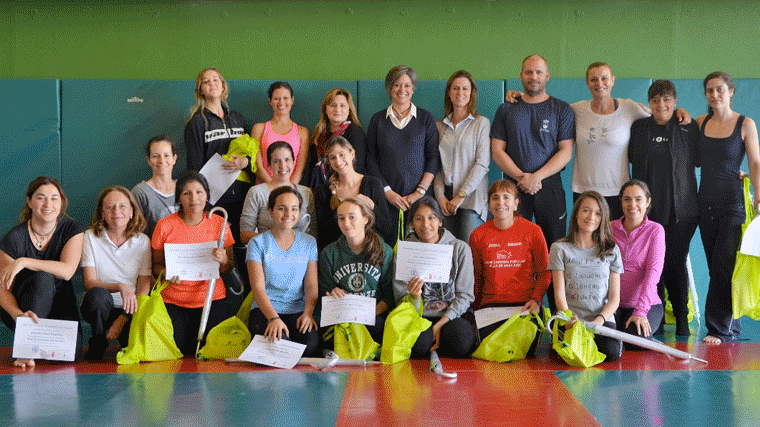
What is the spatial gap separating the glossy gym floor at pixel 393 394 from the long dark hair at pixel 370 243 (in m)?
0.75

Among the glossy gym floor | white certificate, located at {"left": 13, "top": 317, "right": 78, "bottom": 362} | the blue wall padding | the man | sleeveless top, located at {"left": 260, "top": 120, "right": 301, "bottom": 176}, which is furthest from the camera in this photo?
the blue wall padding

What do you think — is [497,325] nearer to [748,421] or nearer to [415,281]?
[415,281]

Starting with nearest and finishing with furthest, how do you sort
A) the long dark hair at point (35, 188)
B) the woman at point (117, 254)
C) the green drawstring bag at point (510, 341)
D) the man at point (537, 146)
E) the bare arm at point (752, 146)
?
the green drawstring bag at point (510, 341)
the long dark hair at point (35, 188)
the woman at point (117, 254)
the bare arm at point (752, 146)
the man at point (537, 146)

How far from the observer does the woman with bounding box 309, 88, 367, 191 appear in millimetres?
5738

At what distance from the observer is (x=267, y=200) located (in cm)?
544

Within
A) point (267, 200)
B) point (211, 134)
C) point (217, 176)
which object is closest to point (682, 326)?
point (267, 200)

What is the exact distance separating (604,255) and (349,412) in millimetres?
2258

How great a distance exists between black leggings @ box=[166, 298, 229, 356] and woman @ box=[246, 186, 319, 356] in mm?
337

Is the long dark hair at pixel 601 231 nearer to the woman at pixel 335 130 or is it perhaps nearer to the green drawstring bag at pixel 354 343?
the green drawstring bag at pixel 354 343

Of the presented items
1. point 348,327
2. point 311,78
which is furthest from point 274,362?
point 311,78

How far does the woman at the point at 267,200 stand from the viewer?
211 inches

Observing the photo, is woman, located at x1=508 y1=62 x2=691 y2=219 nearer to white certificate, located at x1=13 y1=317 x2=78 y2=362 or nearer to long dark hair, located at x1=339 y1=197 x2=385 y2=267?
long dark hair, located at x1=339 y1=197 x2=385 y2=267

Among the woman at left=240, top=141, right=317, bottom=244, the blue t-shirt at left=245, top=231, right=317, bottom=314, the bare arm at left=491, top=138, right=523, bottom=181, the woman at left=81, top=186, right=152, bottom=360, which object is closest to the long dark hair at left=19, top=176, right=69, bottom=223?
the woman at left=81, top=186, right=152, bottom=360

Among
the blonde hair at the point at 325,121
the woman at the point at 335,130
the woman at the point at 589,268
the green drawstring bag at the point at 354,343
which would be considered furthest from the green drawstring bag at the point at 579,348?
the blonde hair at the point at 325,121
